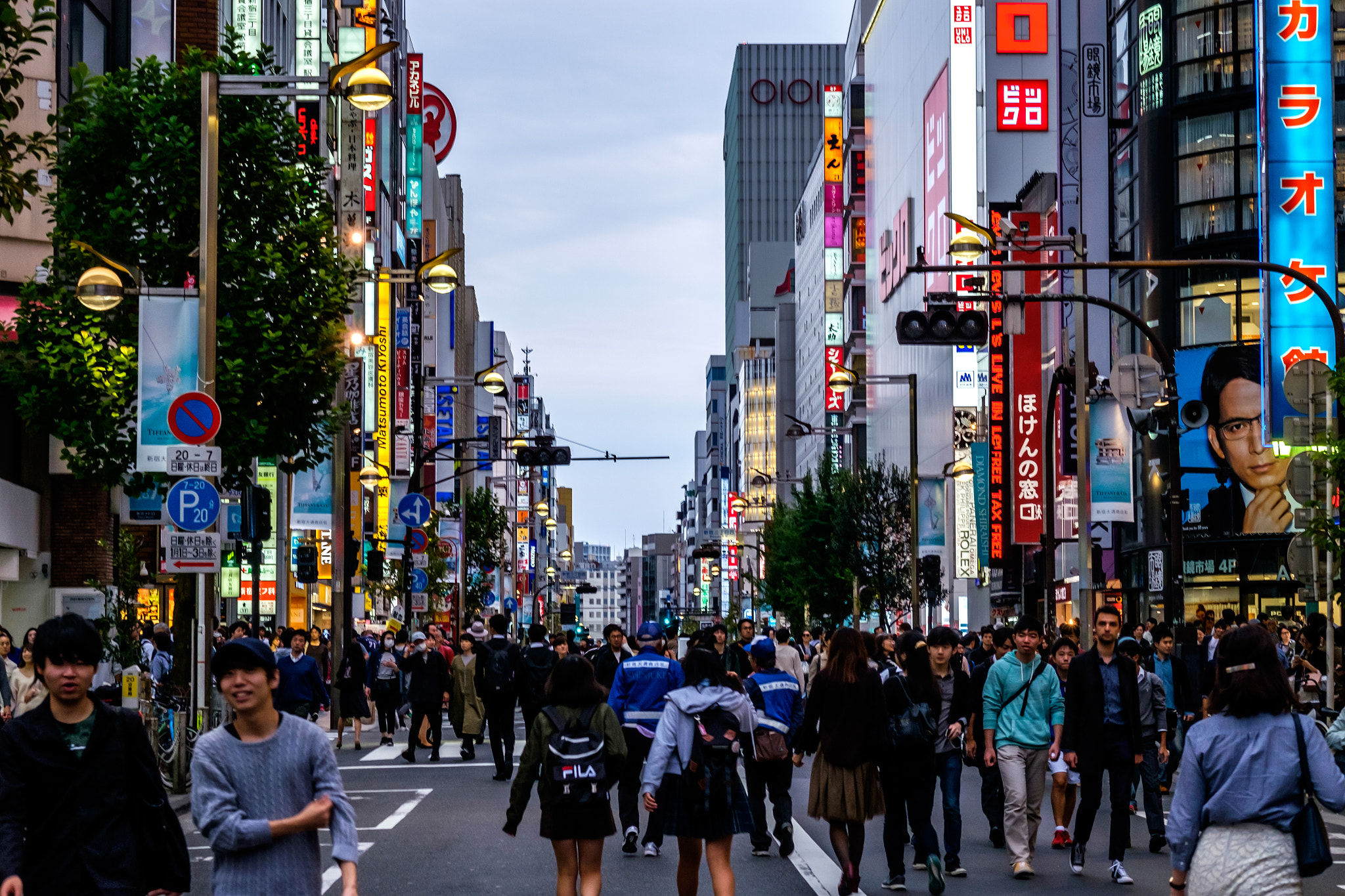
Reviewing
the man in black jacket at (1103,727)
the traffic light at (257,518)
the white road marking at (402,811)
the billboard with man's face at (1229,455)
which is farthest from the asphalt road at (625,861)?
the billboard with man's face at (1229,455)

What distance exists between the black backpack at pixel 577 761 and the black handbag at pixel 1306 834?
4365 millimetres

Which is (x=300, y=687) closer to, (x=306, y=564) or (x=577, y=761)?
(x=577, y=761)

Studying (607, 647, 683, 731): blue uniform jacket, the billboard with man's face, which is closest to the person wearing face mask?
(607, 647, 683, 731): blue uniform jacket

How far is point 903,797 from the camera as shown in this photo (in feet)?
43.8

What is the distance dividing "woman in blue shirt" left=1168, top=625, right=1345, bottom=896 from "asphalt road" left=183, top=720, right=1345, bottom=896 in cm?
559

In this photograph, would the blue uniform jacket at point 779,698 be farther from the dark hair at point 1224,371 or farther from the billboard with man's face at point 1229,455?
the dark hair at point 1224,371

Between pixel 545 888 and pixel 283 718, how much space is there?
6870 mm

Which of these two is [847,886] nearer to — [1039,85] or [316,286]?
[316,286]

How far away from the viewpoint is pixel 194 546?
18766 millimetres

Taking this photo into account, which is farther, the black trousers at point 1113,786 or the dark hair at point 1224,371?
the dark hair at point 1224,371

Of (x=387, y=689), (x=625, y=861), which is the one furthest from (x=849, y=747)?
(x=387, y=689)

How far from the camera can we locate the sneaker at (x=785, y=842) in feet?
49.3

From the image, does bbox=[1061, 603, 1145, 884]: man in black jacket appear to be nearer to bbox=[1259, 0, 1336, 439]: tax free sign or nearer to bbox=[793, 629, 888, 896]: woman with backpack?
bbox=[793, 629, 888, 896]: woman with backpack

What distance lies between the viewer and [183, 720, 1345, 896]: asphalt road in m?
13.2
